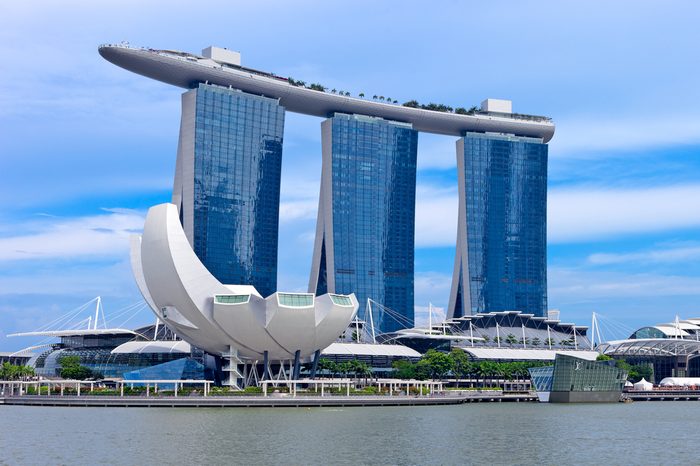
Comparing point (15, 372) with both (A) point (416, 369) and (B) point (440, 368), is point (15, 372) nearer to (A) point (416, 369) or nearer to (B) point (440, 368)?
(A) point (416, 369)

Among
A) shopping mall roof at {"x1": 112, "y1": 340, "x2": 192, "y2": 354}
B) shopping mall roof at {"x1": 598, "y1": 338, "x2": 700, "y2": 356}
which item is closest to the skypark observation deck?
shopping mall roof at {"x1": 112, "y1": 340, "x2": 192, "y2": 354}

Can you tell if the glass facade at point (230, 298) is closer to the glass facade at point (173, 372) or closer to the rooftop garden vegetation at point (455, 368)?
the glass facade at point (173, 372)

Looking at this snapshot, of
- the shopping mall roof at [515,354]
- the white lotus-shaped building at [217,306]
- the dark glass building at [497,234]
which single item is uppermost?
the dark glass building at [497,234]

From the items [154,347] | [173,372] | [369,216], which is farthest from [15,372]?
[369,216]

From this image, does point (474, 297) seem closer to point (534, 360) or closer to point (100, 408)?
point (534, 360)

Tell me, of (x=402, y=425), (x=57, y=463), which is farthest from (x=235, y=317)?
(x=57, y=463)

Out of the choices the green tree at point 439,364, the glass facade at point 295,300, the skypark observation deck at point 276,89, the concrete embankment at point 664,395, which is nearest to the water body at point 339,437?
the glass facade at point 295,300
